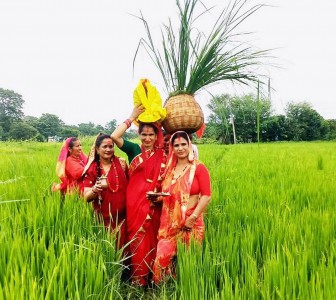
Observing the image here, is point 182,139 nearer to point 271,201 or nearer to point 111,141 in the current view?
point 111,141

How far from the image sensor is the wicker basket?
2.23 metres

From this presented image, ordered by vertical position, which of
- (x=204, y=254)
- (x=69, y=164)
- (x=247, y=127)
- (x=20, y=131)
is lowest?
(x=204, y=254)

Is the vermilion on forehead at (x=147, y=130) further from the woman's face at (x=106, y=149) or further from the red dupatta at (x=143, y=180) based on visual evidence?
the woman's face at (x=106, y=149)

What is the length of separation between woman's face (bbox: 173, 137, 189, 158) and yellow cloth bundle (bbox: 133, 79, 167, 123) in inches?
8.3

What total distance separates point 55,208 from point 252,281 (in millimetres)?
1445

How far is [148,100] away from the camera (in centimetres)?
233

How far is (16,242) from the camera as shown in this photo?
1579 millimetres

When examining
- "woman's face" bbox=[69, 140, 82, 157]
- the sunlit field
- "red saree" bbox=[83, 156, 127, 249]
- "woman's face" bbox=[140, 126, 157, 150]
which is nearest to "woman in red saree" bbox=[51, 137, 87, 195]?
"woman's face" bbox=[69, 140, 82, 157]

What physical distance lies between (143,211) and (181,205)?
364 mm

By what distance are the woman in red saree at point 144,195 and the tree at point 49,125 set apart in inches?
1899

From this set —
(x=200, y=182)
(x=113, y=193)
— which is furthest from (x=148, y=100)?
(x=113, y=193)

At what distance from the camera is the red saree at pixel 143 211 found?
2.39 m

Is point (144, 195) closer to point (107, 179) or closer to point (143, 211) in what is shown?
point (143, 211)

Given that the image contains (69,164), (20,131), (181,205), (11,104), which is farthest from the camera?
(11,104)
